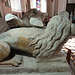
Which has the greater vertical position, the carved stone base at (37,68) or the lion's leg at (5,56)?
the lion's leg at (5,56)

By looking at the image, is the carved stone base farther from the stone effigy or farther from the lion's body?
the lion's body

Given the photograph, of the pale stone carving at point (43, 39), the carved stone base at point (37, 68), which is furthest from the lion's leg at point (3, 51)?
the carved stone base at point (37, 68)

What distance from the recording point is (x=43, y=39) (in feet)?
3.15

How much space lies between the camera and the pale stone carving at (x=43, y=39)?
0.91 metres

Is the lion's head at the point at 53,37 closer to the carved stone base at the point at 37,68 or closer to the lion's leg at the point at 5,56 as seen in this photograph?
the carved stone base at the point at 37,68

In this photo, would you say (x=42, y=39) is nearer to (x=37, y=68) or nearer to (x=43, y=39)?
(x=43, y=39)

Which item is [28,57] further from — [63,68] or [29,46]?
[63,68]

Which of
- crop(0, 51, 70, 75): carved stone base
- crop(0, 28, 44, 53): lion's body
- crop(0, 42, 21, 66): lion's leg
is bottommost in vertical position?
crop(0, 51, 70, 75): carved stone base

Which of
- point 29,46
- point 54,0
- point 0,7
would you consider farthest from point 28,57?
point 54,0

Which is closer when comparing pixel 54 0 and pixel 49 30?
pixel 49 30

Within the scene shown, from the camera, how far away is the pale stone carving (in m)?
0.91

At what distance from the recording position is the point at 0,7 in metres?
1.61

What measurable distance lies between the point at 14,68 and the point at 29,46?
0.29m

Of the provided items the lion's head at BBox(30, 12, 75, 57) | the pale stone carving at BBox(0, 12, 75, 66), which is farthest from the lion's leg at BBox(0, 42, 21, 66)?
the lion's head at BBox(30, 12, 75, 57)
